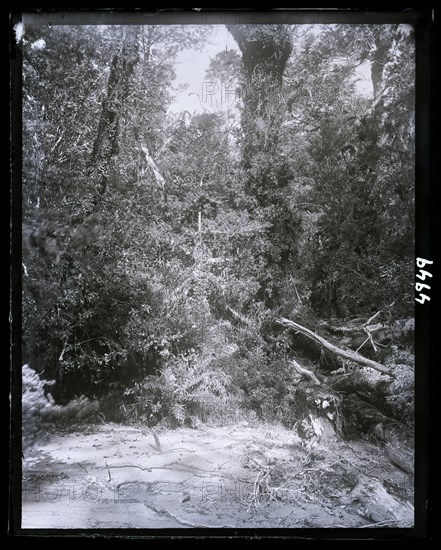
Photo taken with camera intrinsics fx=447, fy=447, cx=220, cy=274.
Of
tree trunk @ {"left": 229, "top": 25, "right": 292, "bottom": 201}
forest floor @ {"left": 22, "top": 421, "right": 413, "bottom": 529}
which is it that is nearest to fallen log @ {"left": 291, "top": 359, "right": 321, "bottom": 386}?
forest floor @ {"left": 22, "top": 421, "right": 413, "bottom": 529}

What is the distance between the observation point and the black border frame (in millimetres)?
1877

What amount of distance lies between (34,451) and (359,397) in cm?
141

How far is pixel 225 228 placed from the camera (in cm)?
196

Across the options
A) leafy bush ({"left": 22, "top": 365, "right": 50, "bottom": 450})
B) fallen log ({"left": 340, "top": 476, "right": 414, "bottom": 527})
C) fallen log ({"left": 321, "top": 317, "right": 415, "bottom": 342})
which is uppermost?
fallen log ({"left": 321, "top": 317, "right": 415, "bottom": 342})

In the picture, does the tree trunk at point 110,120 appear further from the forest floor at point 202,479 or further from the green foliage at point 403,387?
the green foliage at point 403,387

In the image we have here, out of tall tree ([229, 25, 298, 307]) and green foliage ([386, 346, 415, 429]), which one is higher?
tall tree ([229, 25, 298, 307])

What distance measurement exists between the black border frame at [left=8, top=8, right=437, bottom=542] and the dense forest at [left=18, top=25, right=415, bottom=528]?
0.04 m

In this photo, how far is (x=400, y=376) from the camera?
74.9 inches

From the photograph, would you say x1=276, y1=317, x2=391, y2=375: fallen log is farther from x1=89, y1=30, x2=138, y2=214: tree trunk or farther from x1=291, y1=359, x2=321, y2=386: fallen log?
x1=89, y1=30, x2=138, y2=214: tree trunk

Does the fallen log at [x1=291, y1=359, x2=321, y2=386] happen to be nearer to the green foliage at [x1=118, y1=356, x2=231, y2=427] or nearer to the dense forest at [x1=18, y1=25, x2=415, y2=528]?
the dense forest at [x1=18, y1=25, x2=415, y2=528]

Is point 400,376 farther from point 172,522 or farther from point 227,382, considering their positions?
point 172,522

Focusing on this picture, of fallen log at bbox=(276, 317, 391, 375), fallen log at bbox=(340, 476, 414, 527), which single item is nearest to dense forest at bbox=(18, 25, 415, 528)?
fallen log at bbox=(276, 317, 391, 375)

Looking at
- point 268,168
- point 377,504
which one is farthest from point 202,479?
point 268,168
